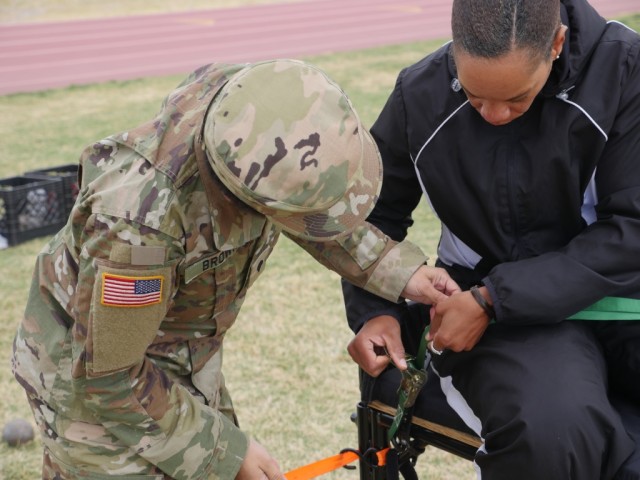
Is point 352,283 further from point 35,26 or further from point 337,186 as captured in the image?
point 35,26

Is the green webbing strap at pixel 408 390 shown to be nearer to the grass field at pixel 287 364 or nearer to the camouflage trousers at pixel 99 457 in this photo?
the camouflage trousers at pixel 99 457

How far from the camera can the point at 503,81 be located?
2139 mm

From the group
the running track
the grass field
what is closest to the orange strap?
the grass field

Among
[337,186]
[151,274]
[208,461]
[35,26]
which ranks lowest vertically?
[35,26]

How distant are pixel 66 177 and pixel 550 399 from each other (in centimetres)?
489

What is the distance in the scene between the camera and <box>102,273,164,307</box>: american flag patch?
6.23 ft

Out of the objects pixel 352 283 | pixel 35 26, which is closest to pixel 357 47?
pixel 35 26

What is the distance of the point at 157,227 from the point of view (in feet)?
6.27

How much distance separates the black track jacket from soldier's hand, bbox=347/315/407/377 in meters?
Result: 0.26

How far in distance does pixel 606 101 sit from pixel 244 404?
2.33 meters

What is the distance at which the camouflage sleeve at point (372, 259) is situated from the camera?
8.16 ft

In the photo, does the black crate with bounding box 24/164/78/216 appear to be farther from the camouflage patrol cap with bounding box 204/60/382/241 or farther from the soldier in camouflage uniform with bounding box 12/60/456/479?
the camouflage patrol cap with bounding box 204/60/382/241

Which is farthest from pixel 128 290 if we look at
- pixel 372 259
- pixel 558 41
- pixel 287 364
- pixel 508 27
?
pixel 287 364

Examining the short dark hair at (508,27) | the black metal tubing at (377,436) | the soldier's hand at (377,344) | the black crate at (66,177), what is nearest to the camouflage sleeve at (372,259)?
the soldier's hand at (377,344)
